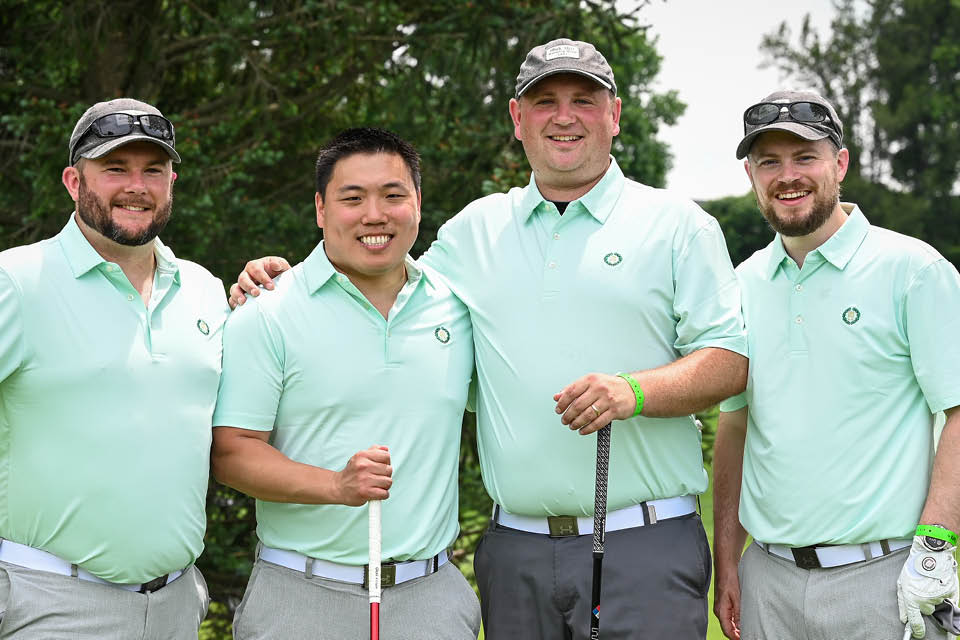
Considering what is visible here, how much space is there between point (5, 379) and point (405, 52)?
7.08 metres

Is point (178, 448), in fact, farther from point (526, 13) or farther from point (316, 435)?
point (526, 13)

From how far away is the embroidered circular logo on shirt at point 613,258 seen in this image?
4.49 meters

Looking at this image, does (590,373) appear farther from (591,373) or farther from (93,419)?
(93,419)

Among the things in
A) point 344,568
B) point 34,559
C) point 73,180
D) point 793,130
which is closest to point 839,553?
point 793,130

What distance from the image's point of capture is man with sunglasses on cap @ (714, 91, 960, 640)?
4.23 metres

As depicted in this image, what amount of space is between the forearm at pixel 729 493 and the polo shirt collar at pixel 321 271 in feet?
5.04

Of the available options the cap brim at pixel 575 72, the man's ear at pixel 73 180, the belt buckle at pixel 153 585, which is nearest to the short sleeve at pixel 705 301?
the cap brim at pixel 575 72

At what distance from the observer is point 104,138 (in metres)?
4.33

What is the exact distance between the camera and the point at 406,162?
4480 mm

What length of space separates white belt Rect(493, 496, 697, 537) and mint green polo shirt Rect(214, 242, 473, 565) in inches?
14.7

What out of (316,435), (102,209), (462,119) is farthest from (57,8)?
(316,435)

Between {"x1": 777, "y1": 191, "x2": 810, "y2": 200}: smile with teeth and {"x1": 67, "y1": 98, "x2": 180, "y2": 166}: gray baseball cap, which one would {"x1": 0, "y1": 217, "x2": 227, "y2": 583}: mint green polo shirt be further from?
{"x1": 777, "y1": 191, "x2": 810, "y2": 200}: smile with teeth

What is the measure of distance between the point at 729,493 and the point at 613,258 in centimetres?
124

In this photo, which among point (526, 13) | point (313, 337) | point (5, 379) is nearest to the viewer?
point (5, 379)
